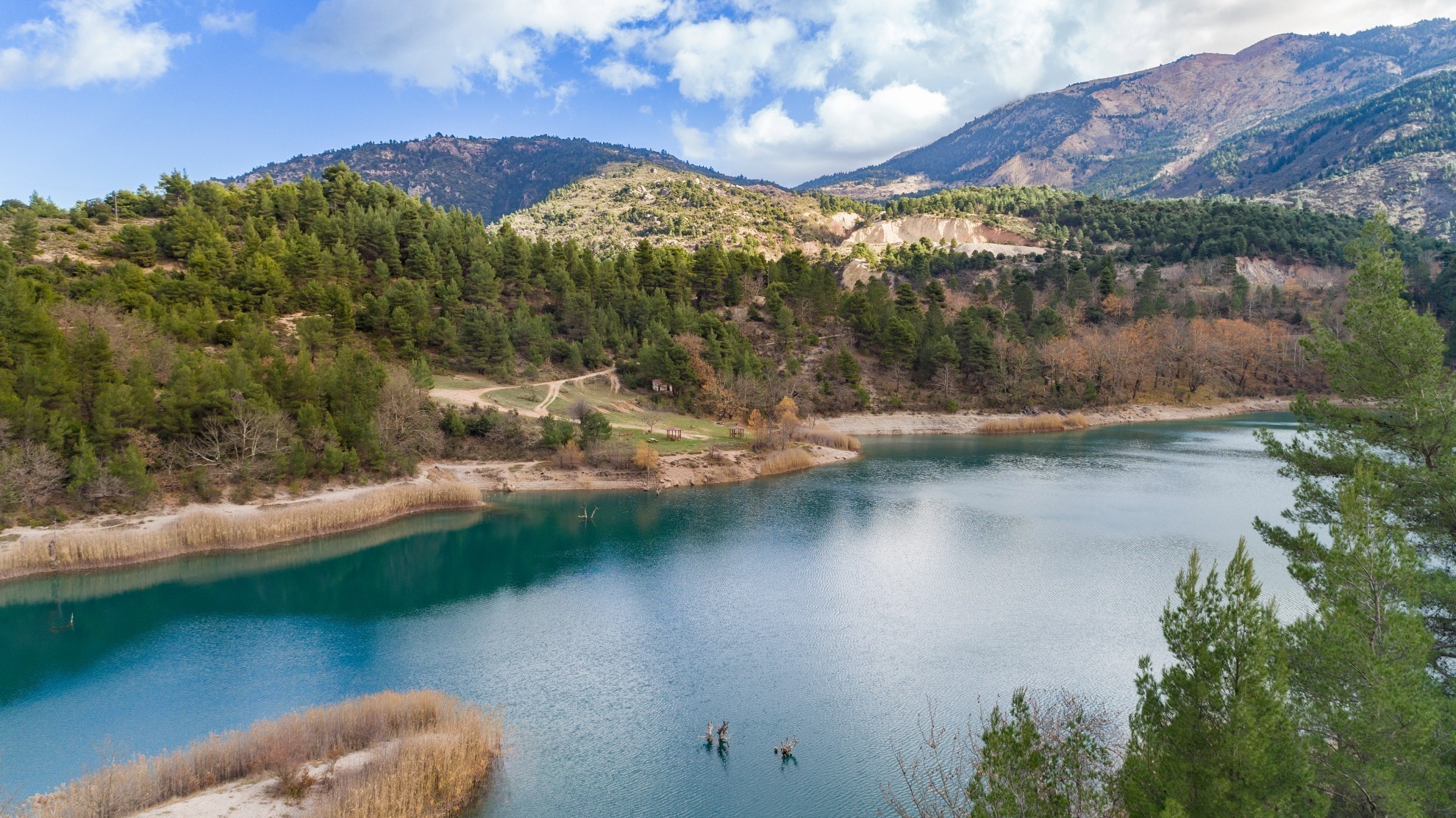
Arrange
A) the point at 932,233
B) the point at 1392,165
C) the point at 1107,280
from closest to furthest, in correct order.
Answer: the point at 1107,280 → the point at 932,233 → the point at 1392,165

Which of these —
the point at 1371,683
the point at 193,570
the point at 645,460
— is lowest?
the point at 193,570

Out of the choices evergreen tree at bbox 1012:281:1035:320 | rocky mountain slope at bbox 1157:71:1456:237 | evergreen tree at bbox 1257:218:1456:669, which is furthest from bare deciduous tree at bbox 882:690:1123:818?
rocky mountain slope at bbox 1157:71:1456:237

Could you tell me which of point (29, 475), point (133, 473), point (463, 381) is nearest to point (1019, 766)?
point (133, 473)

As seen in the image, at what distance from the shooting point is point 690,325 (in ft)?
257

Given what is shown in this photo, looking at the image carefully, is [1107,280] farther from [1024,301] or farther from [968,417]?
[968,417]

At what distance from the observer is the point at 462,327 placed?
222ft

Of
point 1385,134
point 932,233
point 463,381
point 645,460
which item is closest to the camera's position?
point 645,460

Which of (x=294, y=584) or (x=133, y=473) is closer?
(x=294, y=584)

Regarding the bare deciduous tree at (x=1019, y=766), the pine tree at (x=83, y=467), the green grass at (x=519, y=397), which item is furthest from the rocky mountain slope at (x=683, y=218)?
the bare deciduous tree at (x=1019, y=766)

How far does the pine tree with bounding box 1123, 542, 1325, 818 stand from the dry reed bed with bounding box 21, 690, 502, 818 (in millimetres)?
13041

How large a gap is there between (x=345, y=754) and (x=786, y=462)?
143 ft

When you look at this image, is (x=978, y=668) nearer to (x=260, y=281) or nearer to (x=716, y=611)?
(x=716, y=611)

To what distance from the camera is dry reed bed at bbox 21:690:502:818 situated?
558 inches

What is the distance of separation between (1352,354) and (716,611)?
2129cm
